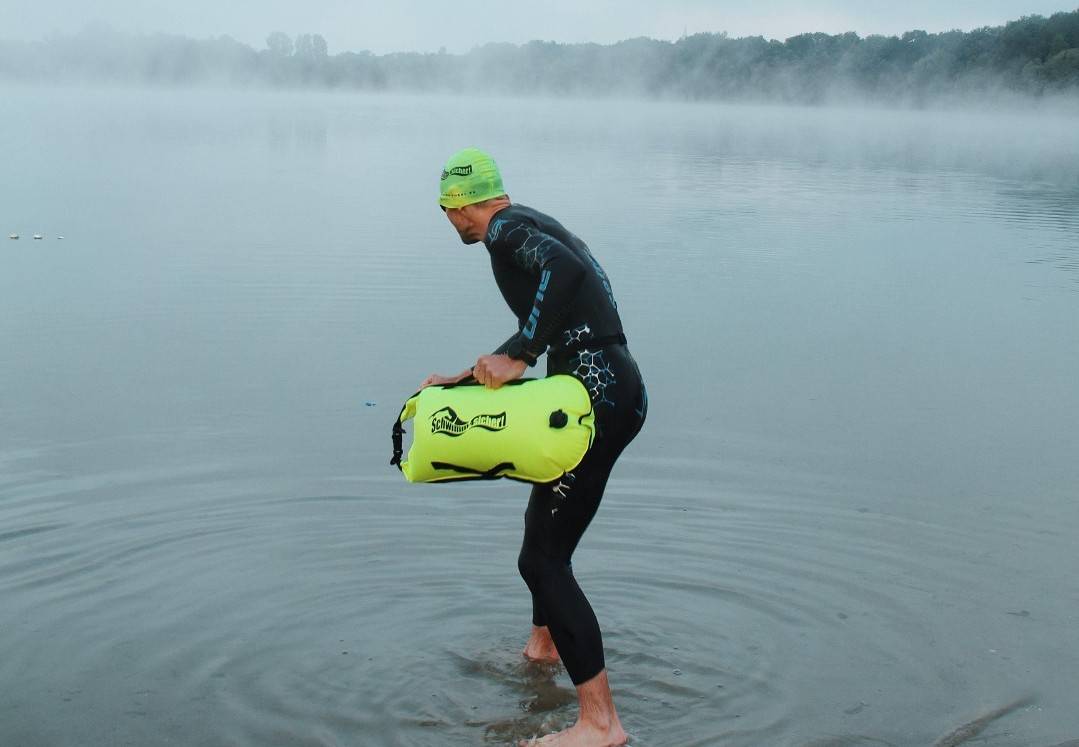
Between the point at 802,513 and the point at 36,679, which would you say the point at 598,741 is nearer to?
the point at 36,679

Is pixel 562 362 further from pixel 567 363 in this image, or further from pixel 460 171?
pixel 460 171

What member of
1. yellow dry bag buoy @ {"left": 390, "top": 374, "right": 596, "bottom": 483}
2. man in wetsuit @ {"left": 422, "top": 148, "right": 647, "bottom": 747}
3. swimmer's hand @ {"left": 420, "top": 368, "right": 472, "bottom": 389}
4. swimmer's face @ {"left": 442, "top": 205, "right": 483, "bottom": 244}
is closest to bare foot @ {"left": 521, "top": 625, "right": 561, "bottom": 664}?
man in wetsuit @ {"left": 422, "top": 148, "right": 647, "bottom": 747}

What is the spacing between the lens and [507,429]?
456cm

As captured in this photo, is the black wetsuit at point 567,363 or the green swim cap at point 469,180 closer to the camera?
the black wetsuit at point 567,363

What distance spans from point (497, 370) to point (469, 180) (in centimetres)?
71

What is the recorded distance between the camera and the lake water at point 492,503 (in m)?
5.07

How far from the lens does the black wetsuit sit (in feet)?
15.1

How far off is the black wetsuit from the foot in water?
51 mm

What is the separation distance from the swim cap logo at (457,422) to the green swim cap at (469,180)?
777 millimetres

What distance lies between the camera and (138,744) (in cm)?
466

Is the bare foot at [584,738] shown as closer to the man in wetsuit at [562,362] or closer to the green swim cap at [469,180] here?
the man in wetsuit at [562,362]

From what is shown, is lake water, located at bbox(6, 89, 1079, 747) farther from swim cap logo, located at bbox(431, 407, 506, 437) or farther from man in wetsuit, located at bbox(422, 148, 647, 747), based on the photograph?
swim cap logo, located at bbox(431, 407, 506, 437)

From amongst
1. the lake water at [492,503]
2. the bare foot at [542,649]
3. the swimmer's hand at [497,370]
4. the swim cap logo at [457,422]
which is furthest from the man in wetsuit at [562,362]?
the bare foot at [542,649]

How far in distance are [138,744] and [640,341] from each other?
769cm
